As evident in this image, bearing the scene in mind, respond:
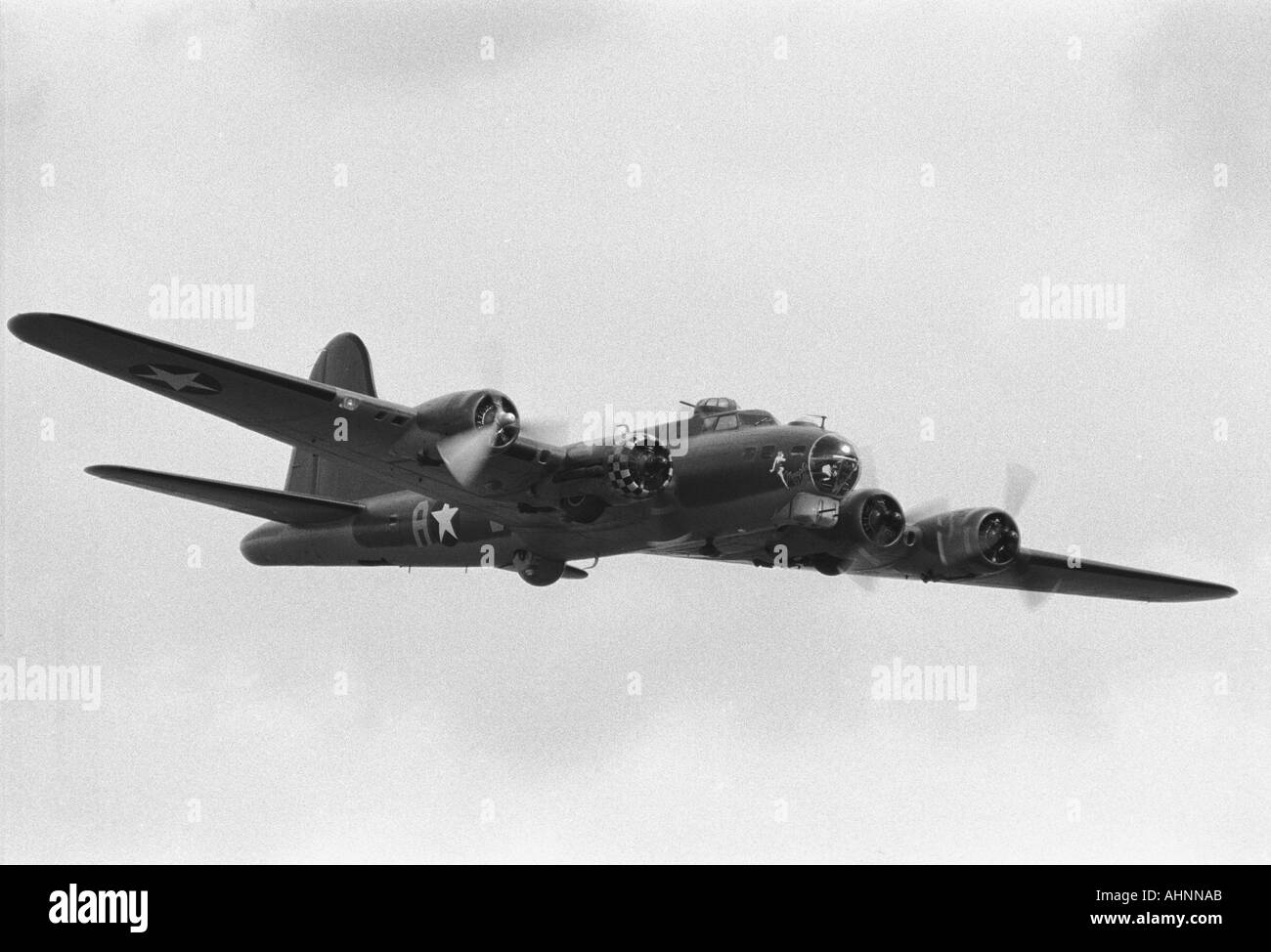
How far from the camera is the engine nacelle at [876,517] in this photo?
3322 centimetres

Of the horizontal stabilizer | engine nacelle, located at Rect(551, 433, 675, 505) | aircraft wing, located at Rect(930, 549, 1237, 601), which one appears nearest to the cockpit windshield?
engine nacelle, located at Rect(551, 433, 675, 505)

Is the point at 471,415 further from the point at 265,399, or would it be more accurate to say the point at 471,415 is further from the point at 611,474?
the point at 265,399

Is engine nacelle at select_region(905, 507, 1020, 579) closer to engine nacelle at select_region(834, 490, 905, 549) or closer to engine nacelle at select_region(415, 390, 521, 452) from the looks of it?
engine nacelle at select_region(834, 490, 905, 549)

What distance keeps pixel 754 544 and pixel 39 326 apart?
13165 mm

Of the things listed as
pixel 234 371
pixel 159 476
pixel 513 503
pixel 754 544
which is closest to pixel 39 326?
pixel 234 371

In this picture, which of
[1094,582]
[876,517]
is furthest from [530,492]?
[1094,582]

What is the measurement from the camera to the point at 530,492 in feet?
100

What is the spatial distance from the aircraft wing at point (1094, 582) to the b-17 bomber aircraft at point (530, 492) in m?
0.10

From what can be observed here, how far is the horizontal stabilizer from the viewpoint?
31.6 metres

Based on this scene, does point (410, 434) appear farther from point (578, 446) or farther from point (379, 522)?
point (379, 522)

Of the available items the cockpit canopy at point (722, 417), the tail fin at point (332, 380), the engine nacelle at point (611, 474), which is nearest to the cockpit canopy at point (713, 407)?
the cockpit canopy at point (722, 417)

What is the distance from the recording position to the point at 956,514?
34438mm

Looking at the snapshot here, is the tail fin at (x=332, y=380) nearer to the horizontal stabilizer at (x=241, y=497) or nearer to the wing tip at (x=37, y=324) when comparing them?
the horizontal stabilizer at (x=241, y=497)

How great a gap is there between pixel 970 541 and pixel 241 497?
13.5 metres
